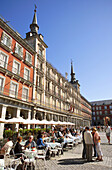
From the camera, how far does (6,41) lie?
646 inches

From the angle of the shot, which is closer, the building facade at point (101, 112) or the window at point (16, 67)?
the window at point (16, 67)

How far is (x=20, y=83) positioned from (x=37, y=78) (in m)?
4.99

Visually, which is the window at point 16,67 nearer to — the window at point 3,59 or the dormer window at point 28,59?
the window at point 3,59

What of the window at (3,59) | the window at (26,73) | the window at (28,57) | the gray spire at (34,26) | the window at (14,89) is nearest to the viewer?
the window at (3,59)

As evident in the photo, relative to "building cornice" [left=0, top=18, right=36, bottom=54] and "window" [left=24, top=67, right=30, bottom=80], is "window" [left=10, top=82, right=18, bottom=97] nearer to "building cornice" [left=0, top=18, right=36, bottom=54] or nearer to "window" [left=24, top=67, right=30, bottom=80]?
"window" [left=24, top=67, right=30, bottom=80]

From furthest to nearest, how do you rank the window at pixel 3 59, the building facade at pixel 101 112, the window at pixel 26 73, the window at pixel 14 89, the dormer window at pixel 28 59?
the building facade at pixel 101 112 < the dormer window at pixel 28 59 < the window at pixel 26 73 < the window at pixel 14 89 < the window at pixel 3 59

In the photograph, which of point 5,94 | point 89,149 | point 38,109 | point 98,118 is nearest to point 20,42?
point 5,94

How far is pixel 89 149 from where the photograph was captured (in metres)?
6.16

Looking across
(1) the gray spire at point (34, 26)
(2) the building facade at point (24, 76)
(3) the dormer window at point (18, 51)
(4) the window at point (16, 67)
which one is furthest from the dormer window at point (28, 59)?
(1) the gray spire at point (34, 26)

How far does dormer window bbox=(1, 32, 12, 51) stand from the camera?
15317mm

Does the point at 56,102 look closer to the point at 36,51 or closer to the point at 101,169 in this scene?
the point at 36,51

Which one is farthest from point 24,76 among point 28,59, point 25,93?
point 28,59

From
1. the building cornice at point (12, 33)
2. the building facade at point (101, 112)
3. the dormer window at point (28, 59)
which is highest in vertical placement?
the building cornice at point (12, 33)

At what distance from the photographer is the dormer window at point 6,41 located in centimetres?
1532
